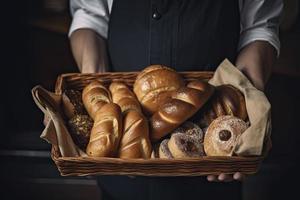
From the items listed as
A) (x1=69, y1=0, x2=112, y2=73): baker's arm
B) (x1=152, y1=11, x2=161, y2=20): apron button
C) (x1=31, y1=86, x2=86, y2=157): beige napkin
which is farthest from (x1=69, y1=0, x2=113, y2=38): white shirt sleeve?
(x1=31, y1=86, x2=86, y2=157): beige napkin

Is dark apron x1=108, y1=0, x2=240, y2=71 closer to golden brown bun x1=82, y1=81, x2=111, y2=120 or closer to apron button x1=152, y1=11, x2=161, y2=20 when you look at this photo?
apron button x1=152, y1=11, x2=161, y2=20

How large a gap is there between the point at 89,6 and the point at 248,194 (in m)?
0.96

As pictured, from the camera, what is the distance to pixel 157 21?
966 mm

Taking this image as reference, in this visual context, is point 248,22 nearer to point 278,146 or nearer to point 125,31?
point 125,31

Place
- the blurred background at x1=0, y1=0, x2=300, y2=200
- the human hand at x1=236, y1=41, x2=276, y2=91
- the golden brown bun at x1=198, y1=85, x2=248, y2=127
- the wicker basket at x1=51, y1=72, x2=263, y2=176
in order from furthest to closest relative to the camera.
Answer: the blurred background at x1=0, y1=0, x2=300, y2=200, the human hand at x1=236, y1=41, x2=276, y2=91, the golden brown bun at x1=198, y1=85, x2=248, y2=127, the wicker basket at x1=51, y1=72, x2=263, y2=176

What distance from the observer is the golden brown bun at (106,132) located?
31.7 inches

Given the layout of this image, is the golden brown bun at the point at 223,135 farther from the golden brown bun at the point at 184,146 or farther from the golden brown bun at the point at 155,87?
the golden brown bun at the point at 155,87

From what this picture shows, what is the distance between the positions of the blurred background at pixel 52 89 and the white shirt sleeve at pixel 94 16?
673mm

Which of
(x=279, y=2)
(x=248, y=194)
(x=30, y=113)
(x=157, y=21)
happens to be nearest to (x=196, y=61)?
(x=157, y=21)

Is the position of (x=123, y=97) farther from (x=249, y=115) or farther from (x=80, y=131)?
A: (x=249, y=115)

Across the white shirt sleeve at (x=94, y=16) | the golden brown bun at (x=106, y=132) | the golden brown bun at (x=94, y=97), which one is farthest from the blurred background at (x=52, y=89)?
the golden brown bun at (x=106, y=132)

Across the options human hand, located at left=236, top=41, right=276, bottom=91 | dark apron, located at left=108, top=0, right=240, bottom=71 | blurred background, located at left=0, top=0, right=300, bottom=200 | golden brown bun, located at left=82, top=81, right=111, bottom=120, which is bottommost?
blurred background, located at left=0, top=0, right=300, bottom=200

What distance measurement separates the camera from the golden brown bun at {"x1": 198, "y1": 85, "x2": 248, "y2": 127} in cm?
88

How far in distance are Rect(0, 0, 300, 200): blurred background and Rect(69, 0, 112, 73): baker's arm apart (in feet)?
2.23
